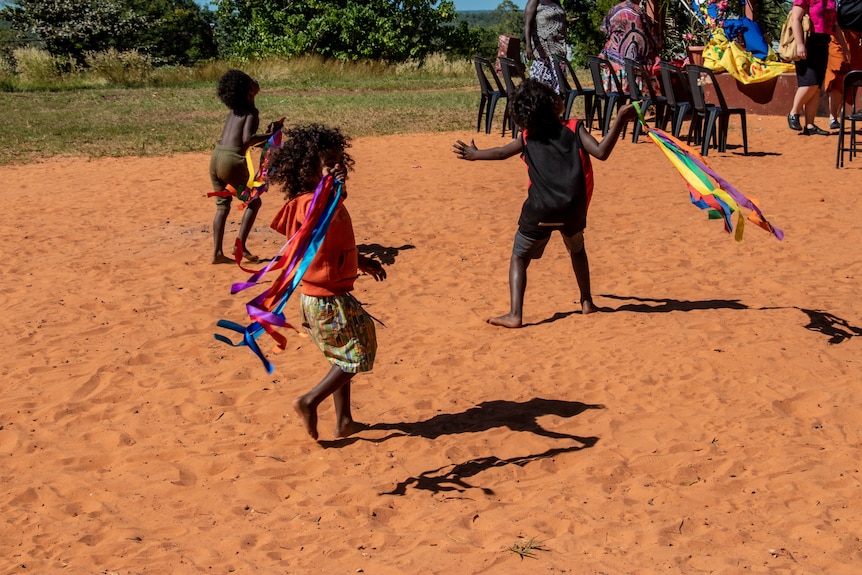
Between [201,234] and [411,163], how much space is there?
11.8 ft

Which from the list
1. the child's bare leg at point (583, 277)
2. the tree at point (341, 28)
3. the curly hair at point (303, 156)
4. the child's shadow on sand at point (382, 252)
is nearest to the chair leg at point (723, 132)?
the child's shadow on sand at point (382, 252)

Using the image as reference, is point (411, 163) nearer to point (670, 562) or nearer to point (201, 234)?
point (201, 234)

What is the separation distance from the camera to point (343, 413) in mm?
4793

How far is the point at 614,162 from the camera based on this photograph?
11.2 meters

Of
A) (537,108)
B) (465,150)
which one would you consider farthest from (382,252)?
(537,108)

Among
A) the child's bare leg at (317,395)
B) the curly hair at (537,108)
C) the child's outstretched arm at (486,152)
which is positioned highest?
the curly hair at (537,108)

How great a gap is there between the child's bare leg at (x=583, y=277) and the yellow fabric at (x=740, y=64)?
8.79 metres

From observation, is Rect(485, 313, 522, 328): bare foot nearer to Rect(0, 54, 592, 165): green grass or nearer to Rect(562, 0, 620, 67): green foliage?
Rect(0, 54, 592, 165): green grass

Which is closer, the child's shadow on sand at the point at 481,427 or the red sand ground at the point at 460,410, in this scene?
the red sand ground at the point at 460,410

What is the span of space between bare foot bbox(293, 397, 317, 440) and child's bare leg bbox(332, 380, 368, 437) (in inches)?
5.6

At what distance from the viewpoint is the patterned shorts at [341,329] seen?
444 centimetres

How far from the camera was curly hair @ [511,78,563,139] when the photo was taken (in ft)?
18.5

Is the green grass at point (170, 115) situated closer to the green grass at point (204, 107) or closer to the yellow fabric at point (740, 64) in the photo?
the green grass at point (204, 107)

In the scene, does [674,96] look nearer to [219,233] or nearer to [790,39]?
[790,39]
